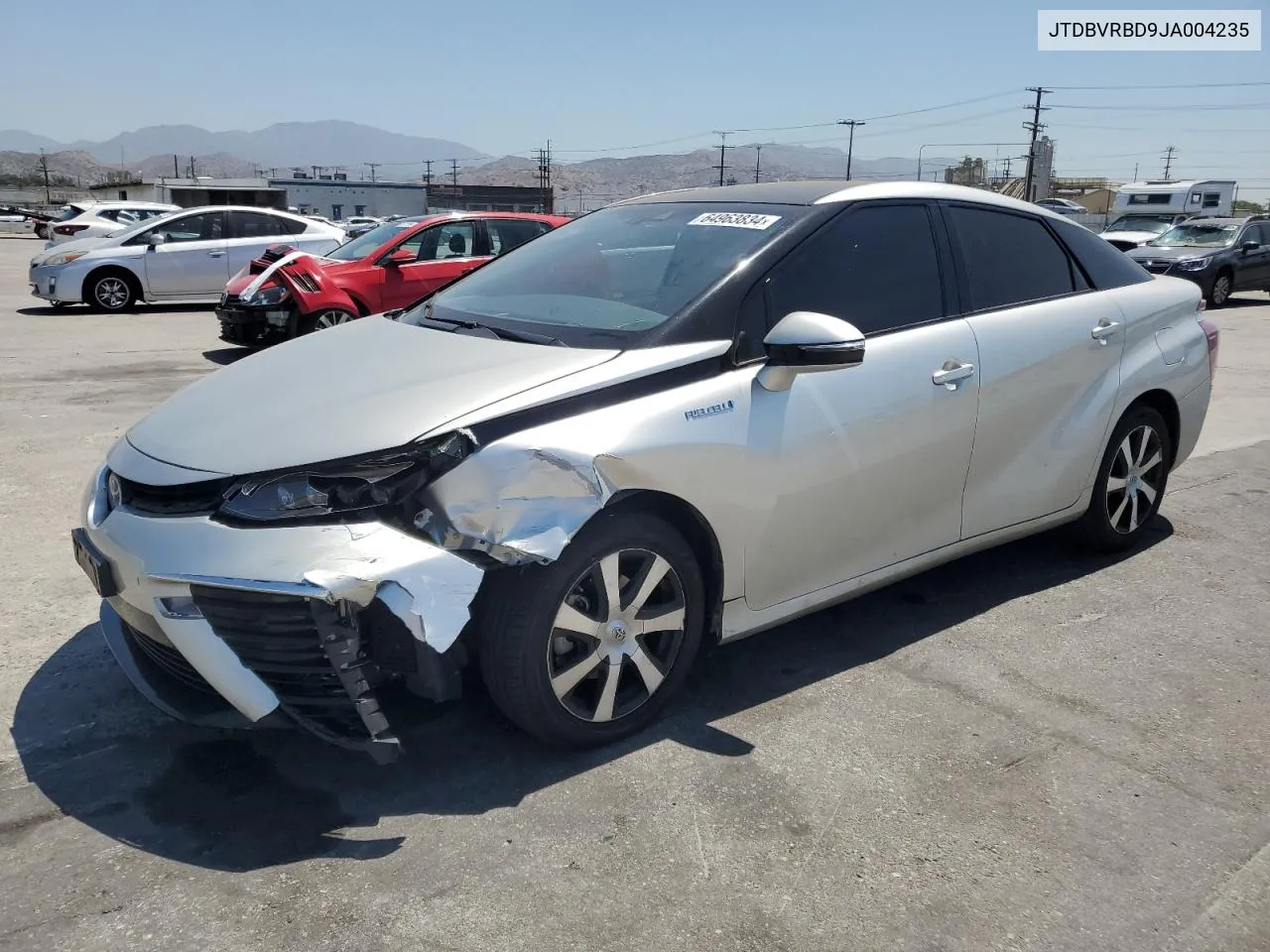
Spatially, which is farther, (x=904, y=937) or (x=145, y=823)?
(x=145, y=823)

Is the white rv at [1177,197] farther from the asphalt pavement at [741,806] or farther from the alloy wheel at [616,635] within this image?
the alloy wheel at [616,635]

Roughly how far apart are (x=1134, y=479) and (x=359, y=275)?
7.60 meters

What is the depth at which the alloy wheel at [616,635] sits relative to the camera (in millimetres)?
2924

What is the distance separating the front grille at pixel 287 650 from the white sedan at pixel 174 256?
487 inches

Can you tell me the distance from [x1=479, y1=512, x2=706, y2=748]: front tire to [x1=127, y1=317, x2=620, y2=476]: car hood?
0.48 metres

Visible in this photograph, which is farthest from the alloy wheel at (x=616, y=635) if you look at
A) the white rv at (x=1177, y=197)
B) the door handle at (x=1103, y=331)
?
the white rv at (x=1177, y=197)

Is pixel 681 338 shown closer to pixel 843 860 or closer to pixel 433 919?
pixel 843 860

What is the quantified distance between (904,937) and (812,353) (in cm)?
160

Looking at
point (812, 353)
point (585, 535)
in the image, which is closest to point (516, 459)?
point (585, 535)

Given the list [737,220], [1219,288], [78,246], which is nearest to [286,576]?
[737,220]

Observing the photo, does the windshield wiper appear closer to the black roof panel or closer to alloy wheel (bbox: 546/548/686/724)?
alloy wheel (bbox: 546/548/686/724)

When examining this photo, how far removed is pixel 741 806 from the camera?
9.30 feet

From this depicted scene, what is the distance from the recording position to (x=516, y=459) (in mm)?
2744

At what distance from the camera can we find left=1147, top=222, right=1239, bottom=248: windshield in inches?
719
